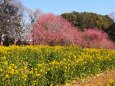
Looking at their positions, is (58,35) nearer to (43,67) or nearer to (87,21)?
(87,21)

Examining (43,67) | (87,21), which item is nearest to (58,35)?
(87,21)

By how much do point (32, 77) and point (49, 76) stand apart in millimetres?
1648

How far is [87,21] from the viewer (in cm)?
6081

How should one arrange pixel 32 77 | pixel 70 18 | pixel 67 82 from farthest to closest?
pixel 70 18 → pixel 67 82 → pixel 32 77

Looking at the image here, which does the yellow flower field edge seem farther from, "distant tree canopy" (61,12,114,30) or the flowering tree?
"distant tree canopy" (61,12,114,30)

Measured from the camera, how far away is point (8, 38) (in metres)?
47.9

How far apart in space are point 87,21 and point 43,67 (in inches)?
1827

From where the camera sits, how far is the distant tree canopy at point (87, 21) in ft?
196

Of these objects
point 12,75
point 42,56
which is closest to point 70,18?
point 42,56

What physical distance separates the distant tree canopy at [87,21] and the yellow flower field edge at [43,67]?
102 ft

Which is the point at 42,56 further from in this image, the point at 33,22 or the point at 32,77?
the point at 33,22

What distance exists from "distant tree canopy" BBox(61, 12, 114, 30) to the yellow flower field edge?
31214 mm

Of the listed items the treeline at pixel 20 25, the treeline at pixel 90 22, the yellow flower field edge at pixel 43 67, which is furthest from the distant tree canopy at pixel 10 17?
the yellow flower field edge at pixel 43 67

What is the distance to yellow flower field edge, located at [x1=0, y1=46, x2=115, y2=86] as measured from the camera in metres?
12.7
